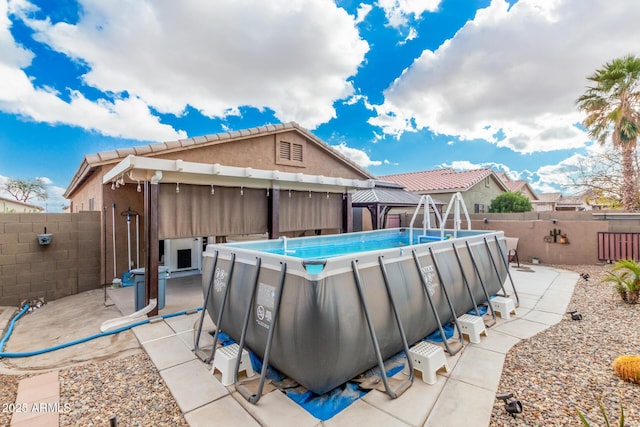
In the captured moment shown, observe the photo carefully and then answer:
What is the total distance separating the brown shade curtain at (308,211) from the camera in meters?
7.47

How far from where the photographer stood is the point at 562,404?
2617 mm

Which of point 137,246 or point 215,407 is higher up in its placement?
point 137,246

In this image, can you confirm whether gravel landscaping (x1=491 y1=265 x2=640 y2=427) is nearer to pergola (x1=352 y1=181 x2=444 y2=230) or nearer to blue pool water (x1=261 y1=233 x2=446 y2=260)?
blue pool water (x1=261 y1=233 x2=446 y2=260)

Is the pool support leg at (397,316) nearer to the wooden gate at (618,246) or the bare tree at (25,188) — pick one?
the wooden gate at (618,246)

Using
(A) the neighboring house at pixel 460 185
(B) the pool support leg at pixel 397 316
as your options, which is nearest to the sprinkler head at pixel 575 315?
(B) the pool support leg at pixel 397 316

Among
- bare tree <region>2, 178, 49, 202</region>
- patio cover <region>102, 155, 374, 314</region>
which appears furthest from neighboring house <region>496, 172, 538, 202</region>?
bare tree <region>2, 178, 49, 202</region>

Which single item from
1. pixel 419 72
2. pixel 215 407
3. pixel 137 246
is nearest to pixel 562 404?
pixel 215 407

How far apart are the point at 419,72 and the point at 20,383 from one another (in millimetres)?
16262

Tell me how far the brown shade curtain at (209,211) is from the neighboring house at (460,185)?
13.2m

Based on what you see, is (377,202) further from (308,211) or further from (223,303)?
(223,303)

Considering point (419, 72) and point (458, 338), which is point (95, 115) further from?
point (458, 338)

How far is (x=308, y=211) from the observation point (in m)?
8.06

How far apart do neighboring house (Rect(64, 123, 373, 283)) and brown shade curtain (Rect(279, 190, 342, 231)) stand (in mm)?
27

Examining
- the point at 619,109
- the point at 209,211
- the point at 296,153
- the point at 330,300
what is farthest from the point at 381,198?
the point at 619,109
